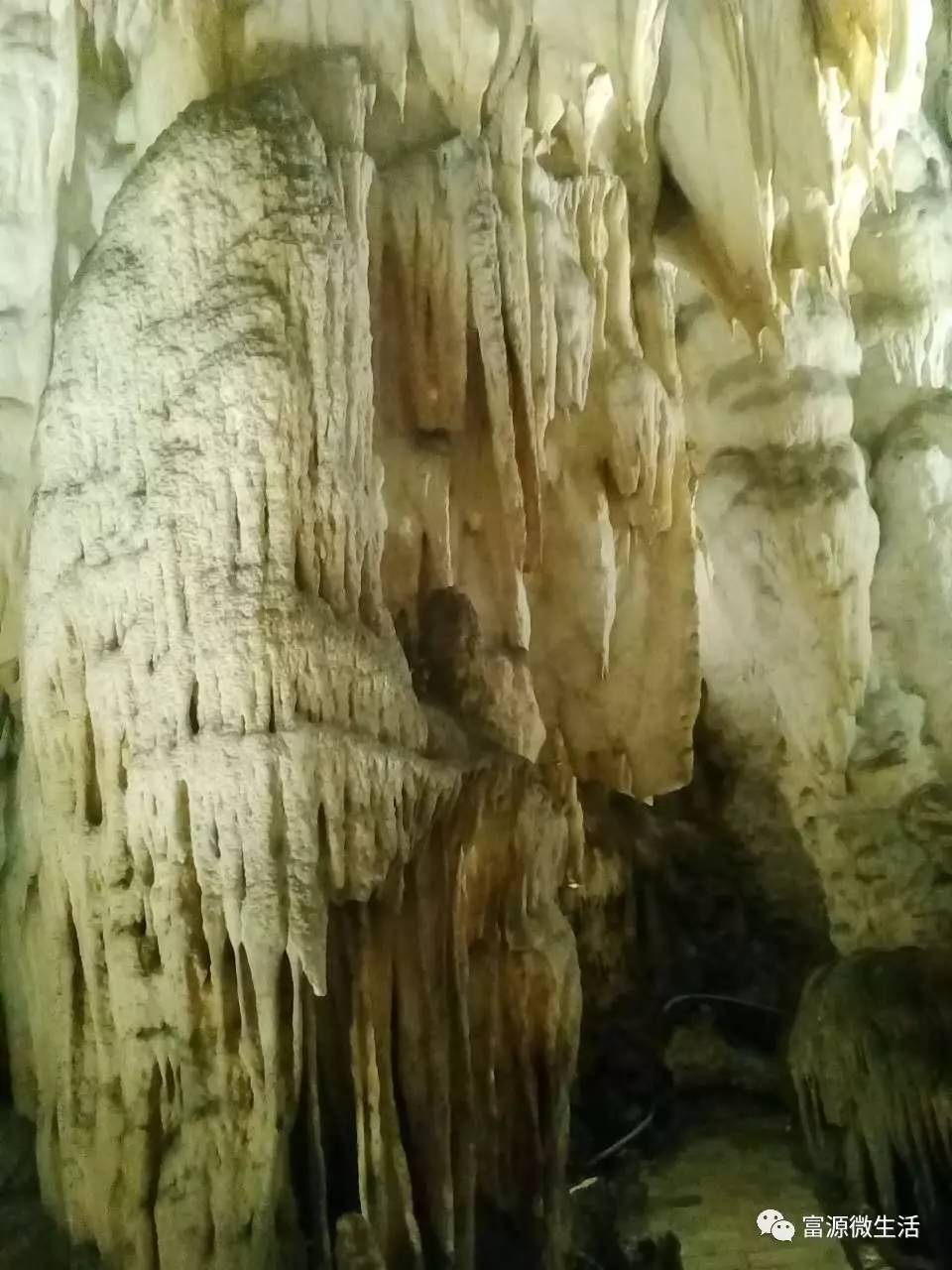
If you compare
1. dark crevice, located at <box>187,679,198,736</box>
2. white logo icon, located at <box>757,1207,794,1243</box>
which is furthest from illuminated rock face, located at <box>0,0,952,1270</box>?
white logo icon, located at <box>757,1207,794,1243</box>

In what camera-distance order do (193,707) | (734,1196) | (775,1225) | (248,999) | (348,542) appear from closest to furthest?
(248,999) < (193,707) < (348,542) < (775,1225) < (734,1196)

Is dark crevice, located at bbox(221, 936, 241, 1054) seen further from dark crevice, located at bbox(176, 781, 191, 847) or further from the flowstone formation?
dark crevice, located at bbox(176, 781, 191, 847)

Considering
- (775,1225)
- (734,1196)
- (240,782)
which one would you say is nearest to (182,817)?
(240,782)

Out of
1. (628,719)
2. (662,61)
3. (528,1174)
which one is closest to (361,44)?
(662,61)

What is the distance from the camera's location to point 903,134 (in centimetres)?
562

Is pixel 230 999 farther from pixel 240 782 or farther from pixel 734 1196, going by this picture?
pixel 734 1196

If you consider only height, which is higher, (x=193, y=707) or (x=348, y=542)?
(x=348, y=542)

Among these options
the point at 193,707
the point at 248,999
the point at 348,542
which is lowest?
the point at 248,999

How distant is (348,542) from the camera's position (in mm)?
2850

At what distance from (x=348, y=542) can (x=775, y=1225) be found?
3274 mm

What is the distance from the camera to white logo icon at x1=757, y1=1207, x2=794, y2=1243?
4762 mm

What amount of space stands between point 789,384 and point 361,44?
2766 millimetres

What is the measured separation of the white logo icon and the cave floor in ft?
0.07

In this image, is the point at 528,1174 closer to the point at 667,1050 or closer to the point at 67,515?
the point at 67,515
